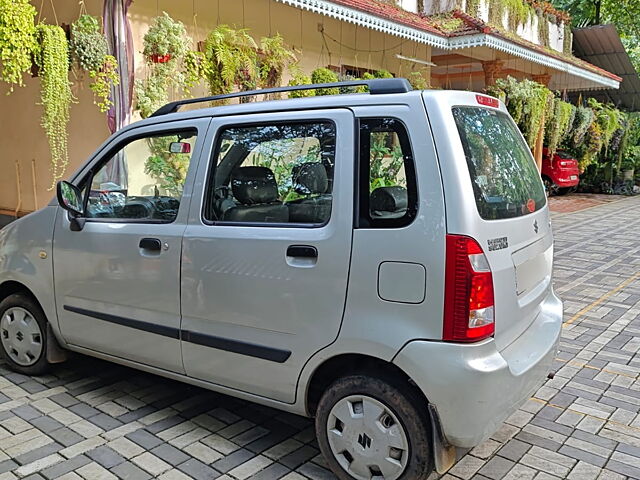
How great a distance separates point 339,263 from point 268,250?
1.33 feet

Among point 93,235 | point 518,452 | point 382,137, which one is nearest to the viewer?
point 382,137

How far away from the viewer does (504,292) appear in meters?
2.55

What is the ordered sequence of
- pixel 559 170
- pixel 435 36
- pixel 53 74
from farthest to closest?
pixel 559 170, pixel 435 36, pixel 53 74

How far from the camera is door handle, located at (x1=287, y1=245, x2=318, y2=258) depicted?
270 centimetres

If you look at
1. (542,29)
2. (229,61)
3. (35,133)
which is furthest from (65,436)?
(542,29)

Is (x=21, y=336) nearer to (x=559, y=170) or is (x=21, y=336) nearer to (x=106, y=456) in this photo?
(x=106, y=456)

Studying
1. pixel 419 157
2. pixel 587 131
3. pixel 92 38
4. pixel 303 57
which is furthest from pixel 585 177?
pixel 419 157

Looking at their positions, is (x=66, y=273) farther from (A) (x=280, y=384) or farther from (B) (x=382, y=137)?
(B) (x=382, y=137)

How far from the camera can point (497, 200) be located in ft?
8.70

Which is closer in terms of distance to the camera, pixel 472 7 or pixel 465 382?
pixel 465 382

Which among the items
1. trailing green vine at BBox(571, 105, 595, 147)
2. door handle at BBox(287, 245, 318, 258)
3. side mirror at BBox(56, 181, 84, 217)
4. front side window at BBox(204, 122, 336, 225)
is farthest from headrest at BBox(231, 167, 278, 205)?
trailing green vine at BBox(571, 105, 595, 147)

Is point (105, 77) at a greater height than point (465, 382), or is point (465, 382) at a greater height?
point (105, 77)

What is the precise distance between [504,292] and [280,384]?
1.19m

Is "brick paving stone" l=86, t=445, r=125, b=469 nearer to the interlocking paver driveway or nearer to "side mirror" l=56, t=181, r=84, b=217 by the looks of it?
the interlocking paver driveway
